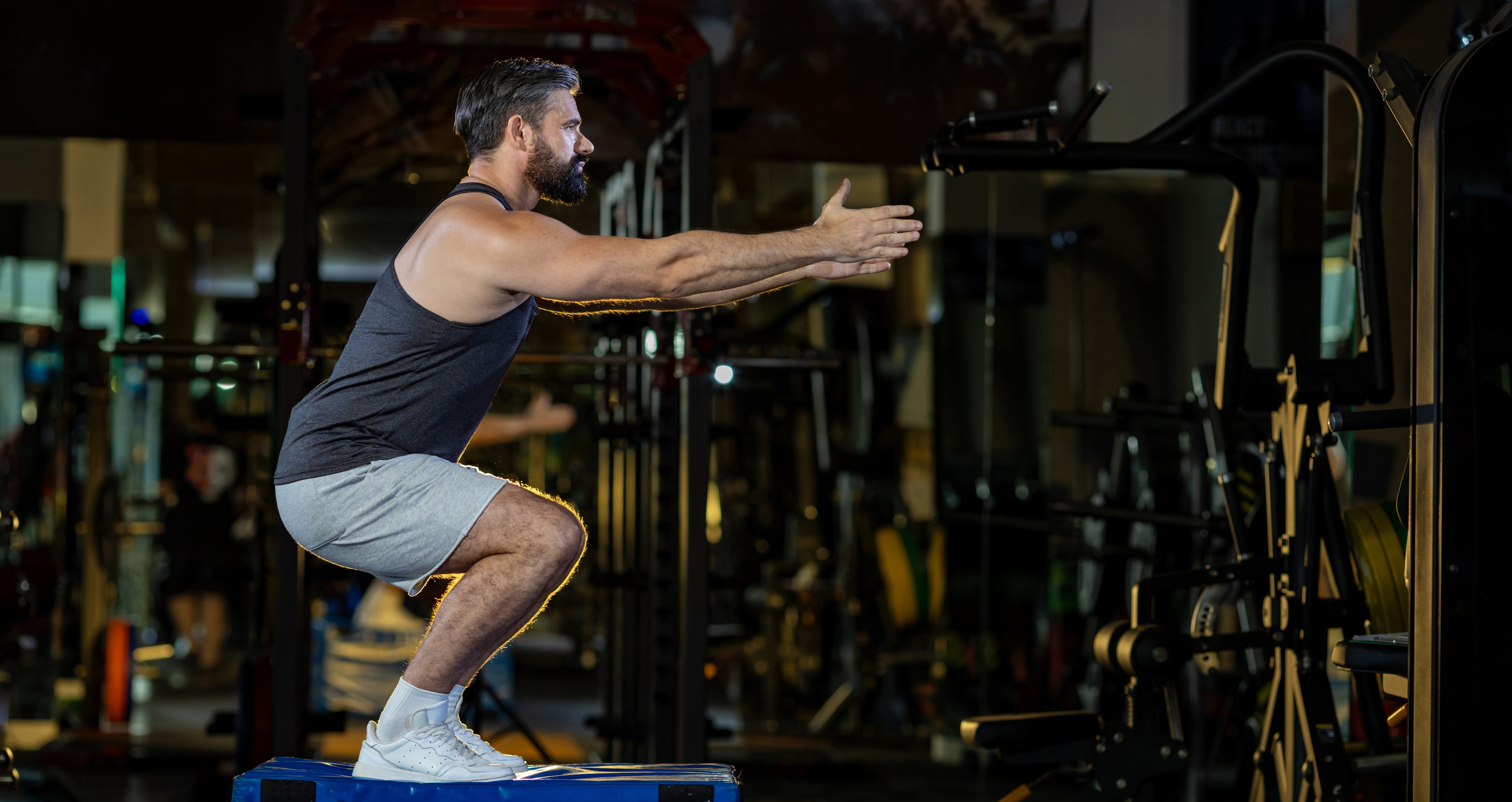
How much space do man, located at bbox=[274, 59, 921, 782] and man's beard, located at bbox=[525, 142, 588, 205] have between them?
0.45 ft

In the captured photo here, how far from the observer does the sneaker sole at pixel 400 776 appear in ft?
7.61

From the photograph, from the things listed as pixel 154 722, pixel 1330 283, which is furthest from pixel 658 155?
pixel 154 722

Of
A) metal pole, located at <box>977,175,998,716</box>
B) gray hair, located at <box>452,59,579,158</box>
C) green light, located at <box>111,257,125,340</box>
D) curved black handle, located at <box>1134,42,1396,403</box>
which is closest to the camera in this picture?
gray hair, located at <box>452,59,579,158</box>

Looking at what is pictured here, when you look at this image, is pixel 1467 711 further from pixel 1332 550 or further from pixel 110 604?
pixel 110 604

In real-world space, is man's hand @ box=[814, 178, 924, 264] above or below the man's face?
below

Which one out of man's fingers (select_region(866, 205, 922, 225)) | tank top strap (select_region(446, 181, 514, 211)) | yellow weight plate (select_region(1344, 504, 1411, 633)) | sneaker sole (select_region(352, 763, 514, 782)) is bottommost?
sneaker sole (select_region(352, 763, 514, 782))

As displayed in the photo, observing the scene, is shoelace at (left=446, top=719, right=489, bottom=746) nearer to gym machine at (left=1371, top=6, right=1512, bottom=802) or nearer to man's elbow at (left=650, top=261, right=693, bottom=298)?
man's elbow at (left=650, top=261, right=693, bottom=298)

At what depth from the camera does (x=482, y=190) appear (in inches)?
96.7

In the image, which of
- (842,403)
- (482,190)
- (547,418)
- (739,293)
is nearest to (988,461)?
(842,403)

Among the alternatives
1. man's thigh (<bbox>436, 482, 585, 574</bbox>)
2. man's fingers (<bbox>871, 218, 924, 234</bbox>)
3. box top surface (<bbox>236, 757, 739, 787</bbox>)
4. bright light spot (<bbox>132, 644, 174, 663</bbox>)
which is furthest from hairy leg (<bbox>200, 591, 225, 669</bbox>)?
man's fingers (<bbox>871, 218, 924, 234</bbox>)

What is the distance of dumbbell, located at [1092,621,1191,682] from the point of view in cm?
320

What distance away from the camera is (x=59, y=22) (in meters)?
Answer: 4.56

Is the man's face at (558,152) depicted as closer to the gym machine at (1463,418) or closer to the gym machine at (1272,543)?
the gym machine at (1272,543)

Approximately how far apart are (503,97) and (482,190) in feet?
0.64
